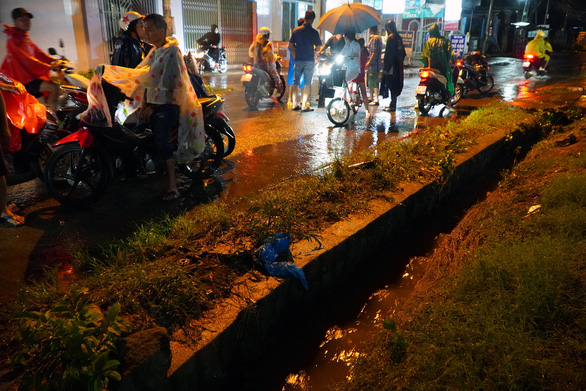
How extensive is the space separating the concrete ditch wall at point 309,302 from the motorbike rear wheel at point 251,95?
658 centimetres

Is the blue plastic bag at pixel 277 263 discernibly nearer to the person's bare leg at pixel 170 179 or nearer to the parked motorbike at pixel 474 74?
the person's bare leg at pixel 170 179

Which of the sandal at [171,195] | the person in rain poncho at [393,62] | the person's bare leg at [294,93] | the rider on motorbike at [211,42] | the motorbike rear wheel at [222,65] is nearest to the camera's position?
the sandal at [171,195]

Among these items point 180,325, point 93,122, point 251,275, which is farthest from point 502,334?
point 93,122

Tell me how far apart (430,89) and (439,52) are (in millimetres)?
795

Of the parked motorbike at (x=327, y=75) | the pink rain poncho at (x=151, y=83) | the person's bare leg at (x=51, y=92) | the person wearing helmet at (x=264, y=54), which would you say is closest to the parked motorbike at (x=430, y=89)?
the parked motorbike at (x=327, y=75)

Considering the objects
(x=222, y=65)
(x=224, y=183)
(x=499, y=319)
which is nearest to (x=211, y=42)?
(x=222, y=65)

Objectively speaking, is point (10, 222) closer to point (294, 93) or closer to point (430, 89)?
point (294, 93)

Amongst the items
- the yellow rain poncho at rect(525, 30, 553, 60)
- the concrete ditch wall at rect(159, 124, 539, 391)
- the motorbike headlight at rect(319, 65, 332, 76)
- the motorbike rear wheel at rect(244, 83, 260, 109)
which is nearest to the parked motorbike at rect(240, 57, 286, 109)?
the motorbike rear wheel at rect(244, 83, 260, 109)

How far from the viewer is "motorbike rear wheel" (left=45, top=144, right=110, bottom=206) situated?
14.0ft

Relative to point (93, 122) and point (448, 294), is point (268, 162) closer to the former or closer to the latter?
point (93, 122)

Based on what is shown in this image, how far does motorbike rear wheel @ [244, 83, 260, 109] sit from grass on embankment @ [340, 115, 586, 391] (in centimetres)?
773

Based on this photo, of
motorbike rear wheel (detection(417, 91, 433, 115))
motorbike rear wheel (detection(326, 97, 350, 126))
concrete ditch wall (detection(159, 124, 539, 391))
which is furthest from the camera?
motorbike rear wheel (detection(417, 91, 433, 115))

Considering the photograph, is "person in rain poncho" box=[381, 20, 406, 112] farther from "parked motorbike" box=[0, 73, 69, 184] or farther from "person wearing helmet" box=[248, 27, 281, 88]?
"parked motorbike" box=[0, 73, 69, 184]

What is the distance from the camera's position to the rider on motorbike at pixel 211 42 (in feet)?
58.6
